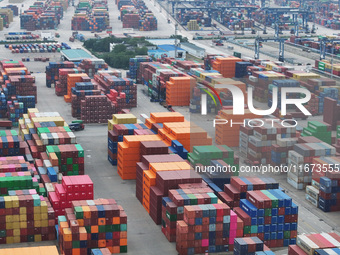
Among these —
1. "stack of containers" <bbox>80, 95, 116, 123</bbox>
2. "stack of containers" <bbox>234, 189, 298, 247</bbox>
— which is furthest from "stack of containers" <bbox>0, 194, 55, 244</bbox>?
"stack of containers" <bbox>80, 95, 116, 123</bbox>

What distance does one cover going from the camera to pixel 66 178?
74.4 metres

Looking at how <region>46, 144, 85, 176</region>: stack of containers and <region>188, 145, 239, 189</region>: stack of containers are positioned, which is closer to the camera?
<region>188, 145, 239, 189</region>: stack of containers

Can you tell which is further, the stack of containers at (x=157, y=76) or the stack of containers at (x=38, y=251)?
the stack of containers at (x=157, y=76)

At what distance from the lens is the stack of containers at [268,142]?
9044cm

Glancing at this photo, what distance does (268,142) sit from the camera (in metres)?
91.9

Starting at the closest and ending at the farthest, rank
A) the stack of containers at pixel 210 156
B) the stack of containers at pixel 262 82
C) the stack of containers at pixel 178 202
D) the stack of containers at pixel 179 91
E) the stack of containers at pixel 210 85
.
→ 1. the stack of containers at pixel 178 202
2. the stack of containers at pixel 210 156
3. the stack of containers at pixel 210 85
4. the stack of containers at pixel 179 91
5. the stack of containers at pixel 262 82

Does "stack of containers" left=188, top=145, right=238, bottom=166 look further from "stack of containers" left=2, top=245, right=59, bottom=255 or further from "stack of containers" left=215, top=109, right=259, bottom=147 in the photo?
"stack of containers" left=2, top=245, right=59, bottom=255

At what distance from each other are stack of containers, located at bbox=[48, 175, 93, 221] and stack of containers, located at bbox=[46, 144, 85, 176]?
35.2 feet

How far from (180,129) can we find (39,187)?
901 inches

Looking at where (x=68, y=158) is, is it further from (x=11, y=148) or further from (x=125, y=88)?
(x=125, y=88)

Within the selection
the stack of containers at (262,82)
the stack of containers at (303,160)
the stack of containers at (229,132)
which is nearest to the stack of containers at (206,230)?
the stack of containers at (303,160)

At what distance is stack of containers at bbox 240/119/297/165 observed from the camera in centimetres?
9044

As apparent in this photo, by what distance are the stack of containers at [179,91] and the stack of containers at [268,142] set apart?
119 ft

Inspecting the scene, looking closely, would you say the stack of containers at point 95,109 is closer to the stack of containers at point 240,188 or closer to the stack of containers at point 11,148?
the stack of containers at point 11,148
